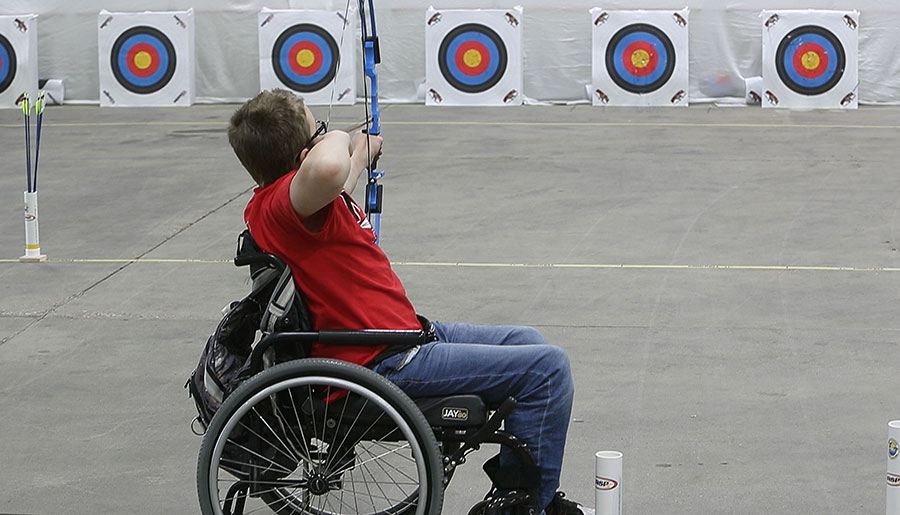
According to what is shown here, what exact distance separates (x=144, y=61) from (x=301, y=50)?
1550 millimetres

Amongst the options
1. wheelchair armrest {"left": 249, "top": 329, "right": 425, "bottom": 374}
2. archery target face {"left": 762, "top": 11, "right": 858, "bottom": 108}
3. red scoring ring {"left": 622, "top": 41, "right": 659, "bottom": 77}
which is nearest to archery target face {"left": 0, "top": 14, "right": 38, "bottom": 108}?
red scoring ring {"left": 622, "top": 41, "right": 659, "bottom": 77}

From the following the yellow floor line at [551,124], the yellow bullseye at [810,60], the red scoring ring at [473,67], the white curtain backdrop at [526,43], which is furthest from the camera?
the red scoring ring at [473,67]

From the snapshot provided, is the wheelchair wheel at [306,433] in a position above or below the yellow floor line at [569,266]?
above

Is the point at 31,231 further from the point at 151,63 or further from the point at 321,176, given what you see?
the point at 151,63

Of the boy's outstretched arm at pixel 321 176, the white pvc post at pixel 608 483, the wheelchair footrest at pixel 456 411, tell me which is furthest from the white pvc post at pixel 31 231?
the white pvc post at pixel 608 483

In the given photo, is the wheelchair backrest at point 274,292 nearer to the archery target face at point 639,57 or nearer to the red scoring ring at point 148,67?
the archery target face at point 639,57

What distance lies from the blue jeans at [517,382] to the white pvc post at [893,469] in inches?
27.0

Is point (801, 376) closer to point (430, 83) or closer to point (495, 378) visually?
point (495, 378)

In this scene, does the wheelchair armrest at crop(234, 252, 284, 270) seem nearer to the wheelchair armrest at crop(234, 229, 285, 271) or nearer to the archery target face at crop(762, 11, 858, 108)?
the wheelchair armrest at crop(234, 229, 285, 271)

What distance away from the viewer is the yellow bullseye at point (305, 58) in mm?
12305

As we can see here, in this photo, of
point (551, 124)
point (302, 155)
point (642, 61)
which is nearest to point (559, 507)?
point (302, 155)

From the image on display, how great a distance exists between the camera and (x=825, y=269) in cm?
557

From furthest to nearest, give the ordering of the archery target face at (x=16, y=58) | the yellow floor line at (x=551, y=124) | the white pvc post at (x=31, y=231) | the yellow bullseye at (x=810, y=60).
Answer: the archery target face at (x=16, y=58) → the yellow bullseye at (x=810, y=60) → the yellow floor line at (x=551, y=124) → the white pvc post at (x=31, y=231)

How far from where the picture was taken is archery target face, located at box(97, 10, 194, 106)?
12242 millimetres
